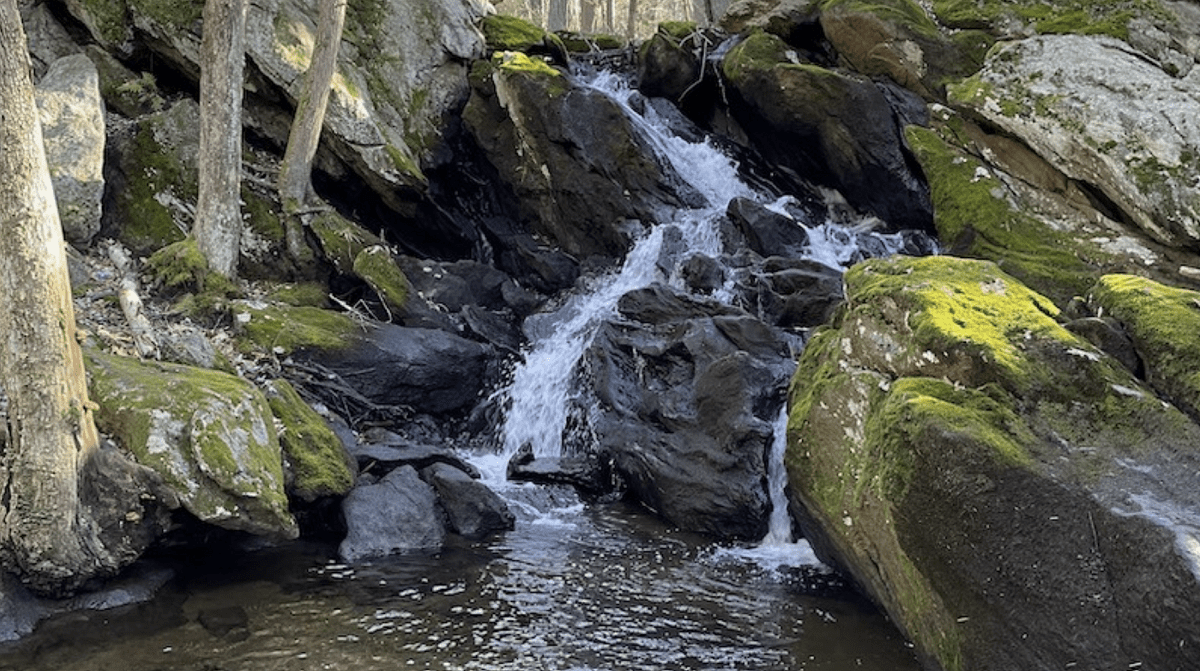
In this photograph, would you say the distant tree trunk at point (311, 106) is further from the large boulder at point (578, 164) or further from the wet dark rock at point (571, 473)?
the wet dark rock at point (571, 473)

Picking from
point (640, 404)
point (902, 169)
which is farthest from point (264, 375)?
point (902, 169)

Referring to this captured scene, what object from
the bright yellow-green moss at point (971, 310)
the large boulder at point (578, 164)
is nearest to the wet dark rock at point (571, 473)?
the bright yellow-green moss at point (971, 310)

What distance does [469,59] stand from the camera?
62.2 feet

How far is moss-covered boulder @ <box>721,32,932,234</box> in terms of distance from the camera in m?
16.0

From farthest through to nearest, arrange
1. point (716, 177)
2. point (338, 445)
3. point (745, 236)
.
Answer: point (716, 177) → point (745, 236) → point (338, 445)

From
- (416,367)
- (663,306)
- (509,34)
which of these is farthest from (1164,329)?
(509,34)

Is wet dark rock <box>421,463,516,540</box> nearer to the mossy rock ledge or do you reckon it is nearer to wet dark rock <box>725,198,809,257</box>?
the mossy rock ledge

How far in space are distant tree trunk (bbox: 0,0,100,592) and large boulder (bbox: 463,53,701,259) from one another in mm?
10851

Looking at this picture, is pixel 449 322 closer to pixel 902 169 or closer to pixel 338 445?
pixel 338 445

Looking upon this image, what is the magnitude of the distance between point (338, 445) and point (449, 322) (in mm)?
5100

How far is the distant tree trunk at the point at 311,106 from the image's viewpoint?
14.9 metres

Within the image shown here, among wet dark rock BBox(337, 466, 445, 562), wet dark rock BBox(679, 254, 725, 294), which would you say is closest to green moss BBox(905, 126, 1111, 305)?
wet dark rock BBox(679, 254, 725, 294)

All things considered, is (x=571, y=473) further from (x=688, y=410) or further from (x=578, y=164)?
(x=578, y=164)

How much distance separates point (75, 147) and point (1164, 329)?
1413cm
